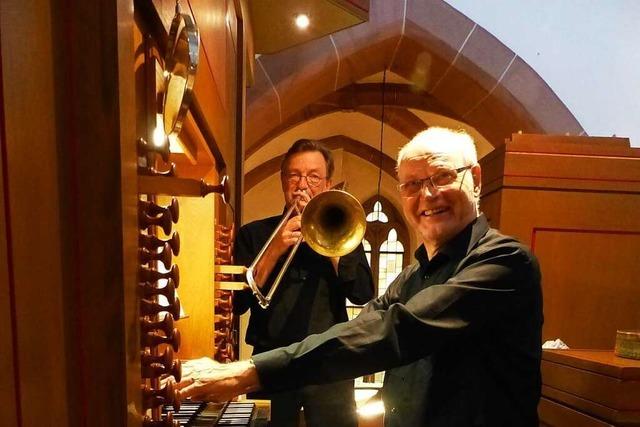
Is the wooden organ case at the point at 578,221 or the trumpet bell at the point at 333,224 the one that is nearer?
the wooden organ case at the point at 578,221

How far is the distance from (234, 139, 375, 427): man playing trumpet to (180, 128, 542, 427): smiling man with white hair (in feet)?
1.77

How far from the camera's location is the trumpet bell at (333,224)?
6.86 ft

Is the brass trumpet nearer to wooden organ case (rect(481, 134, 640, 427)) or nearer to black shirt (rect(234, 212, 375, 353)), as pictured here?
black shirt (rect(234, 212, 375, 353))

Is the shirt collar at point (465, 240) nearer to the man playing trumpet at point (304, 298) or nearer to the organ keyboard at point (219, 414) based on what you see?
the man playing trumpet at point (304, 298)

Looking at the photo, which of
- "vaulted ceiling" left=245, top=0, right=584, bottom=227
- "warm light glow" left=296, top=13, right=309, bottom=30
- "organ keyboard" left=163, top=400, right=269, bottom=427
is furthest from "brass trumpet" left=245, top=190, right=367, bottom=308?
"vaulted ceiling" left=245, top=0, right=584, bottom=227

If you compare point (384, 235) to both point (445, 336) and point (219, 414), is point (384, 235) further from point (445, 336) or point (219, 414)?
point (445, 336)

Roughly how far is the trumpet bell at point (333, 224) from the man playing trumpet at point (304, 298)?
0.22ft

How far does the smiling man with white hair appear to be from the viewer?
47.0 inches

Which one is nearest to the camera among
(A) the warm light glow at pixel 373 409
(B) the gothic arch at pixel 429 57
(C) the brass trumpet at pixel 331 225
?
(A) the warm light glow at pixel 373 409

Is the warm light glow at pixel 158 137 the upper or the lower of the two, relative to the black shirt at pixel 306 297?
upper

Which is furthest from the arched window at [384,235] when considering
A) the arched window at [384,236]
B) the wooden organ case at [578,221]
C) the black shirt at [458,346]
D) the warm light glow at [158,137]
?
the warm light glow at [158,137]

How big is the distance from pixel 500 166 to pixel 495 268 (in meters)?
0.89

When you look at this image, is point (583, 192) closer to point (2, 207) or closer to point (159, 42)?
point (159, 42)

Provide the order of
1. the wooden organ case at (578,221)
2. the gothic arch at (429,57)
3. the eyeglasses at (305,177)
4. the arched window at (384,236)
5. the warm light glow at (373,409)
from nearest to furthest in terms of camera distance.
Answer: the warm light glow at (373,409) → the wooden organ case at (578,221) → the eyeglasses at (305,177) → the gothic arch at (429,57) → the arched window at (384,236)
